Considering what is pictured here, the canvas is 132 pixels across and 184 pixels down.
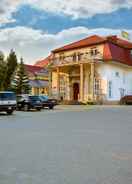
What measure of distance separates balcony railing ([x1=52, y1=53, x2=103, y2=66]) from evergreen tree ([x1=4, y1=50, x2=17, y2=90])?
28.2ft

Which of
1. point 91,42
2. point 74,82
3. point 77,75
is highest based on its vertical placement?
point 91,42

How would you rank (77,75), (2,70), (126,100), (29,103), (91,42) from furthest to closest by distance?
1. (2,70)
2. (77,75)
3. (91,42)
4. (126,100)
5. (29,103)

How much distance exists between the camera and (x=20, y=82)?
212 ft

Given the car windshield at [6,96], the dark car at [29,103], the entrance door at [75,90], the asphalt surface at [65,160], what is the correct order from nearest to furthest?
the asphalt surface at [65,160] < the car windshield at [6,96] < the dark car at [29,103] < the entrance door at [75,90]

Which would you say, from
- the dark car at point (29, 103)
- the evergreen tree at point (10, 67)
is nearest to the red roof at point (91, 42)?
the evergreen tree at point (10, 67)

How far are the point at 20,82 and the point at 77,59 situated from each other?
1588cm

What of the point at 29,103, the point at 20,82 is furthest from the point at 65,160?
the point at 20,82

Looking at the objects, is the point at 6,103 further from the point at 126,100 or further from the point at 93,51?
the point at 126,100

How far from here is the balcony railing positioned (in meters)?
50.6

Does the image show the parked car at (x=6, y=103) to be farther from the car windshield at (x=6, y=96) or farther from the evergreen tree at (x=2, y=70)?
the evergreen tree at (x=2, y=70)

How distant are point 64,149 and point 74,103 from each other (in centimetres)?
4036

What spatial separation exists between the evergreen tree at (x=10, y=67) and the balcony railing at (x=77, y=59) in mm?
8590

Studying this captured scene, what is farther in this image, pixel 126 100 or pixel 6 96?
pixel 126 100

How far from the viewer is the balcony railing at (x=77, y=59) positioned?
50631mm
